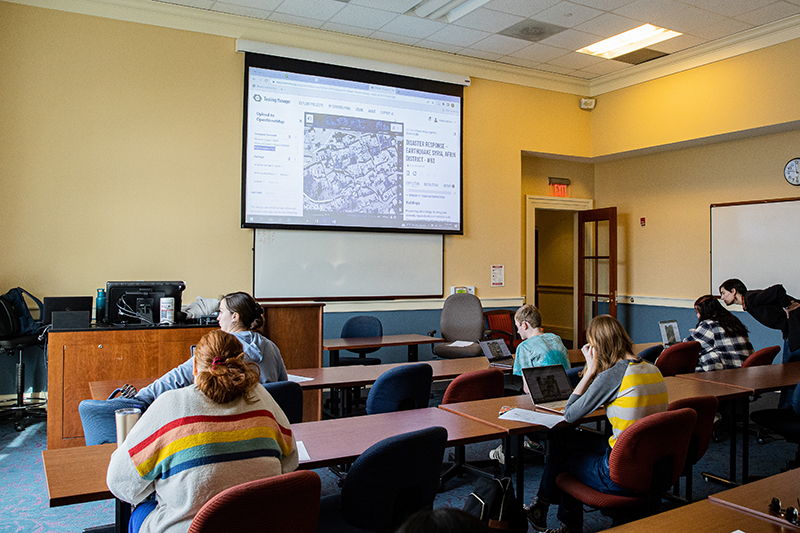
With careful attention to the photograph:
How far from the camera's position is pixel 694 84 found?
22.6ft

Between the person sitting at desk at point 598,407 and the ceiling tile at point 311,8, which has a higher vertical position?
the ceiling tile at point 311,8

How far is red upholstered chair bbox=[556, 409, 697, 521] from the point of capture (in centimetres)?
245

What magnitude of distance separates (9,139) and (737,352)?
21.1ft

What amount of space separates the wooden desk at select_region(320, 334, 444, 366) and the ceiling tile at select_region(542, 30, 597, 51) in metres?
3.52

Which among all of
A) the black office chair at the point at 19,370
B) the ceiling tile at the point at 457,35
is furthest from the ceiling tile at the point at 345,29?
the black office chair at the point at 19,370

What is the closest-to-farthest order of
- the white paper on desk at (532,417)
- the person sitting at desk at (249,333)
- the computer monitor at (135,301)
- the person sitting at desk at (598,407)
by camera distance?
the person sitting at desk at (598,407) → the white paper on desk at (532,417) → the person sitting at desk at (249,333) → the computer monitor at (135,301)

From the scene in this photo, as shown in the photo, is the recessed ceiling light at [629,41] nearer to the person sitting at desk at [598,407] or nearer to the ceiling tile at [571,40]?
the ceiling tile at [571,40]

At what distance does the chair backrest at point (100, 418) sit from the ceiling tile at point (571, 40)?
5714 millimetres

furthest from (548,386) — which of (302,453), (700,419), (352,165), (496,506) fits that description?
(352,165)

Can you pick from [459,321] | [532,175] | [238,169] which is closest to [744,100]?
[532,175]

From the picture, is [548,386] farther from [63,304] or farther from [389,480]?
[63,304]

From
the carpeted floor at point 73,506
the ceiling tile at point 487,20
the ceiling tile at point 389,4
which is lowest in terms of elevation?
the carpeted floor at point 73,506

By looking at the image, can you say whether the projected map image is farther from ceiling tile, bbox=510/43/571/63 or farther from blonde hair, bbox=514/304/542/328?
blonde hair, bbox=514/304/542/328

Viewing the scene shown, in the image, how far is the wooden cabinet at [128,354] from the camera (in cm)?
406
